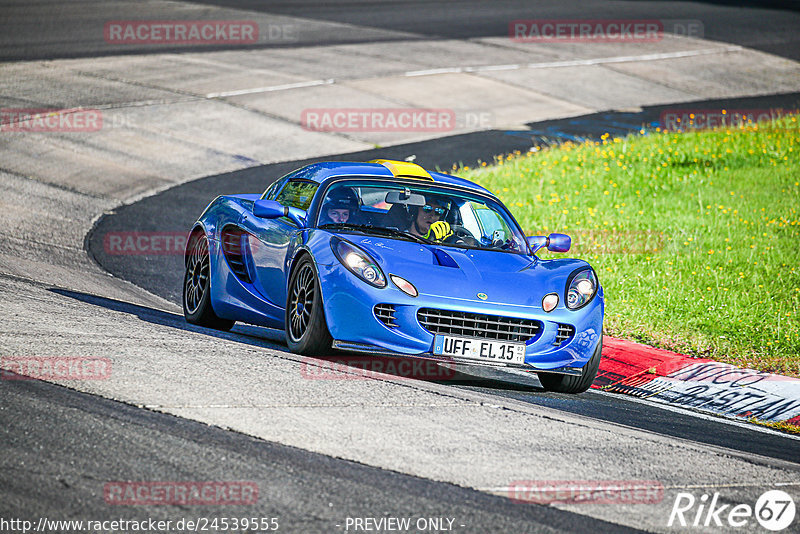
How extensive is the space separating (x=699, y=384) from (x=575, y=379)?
1.36 meters

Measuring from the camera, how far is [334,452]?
17.6ft

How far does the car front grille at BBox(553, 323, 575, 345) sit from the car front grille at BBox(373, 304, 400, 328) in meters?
1.14

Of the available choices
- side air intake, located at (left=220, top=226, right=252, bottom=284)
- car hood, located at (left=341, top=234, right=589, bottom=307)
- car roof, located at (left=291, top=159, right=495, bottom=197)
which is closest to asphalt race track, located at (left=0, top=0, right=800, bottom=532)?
side air intake, located at (left=220, top=226, right=252, bottom=284)

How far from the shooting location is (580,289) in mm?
7883

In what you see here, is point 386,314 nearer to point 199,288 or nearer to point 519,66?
point 199,288

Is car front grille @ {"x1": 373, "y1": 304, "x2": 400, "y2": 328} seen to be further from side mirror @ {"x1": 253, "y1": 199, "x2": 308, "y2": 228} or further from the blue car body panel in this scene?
side mirror @ {"x1": 253, "y1": 199, "x2": 308, "y2": 228}

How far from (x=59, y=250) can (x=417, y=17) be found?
22.8m

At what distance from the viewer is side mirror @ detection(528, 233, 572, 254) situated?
28.6ft

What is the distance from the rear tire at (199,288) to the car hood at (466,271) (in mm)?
2063

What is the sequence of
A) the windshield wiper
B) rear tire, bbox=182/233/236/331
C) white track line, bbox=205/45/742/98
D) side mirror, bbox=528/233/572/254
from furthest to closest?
white track line, bbox=205/45/742/98 < rear tire, bbox=182/233/236/331 < side mirror, bbox=528/233/572/254 < the windshield wiper

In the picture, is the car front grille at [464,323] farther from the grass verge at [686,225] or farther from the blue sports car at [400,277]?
the grass verge at [686,225]

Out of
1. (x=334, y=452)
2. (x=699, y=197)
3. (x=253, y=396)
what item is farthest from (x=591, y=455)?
(x=699, y=197)

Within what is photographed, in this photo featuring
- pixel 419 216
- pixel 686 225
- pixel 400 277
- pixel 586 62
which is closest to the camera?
pixel 400 277

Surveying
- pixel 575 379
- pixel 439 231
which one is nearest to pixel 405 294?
pixel 439 231
